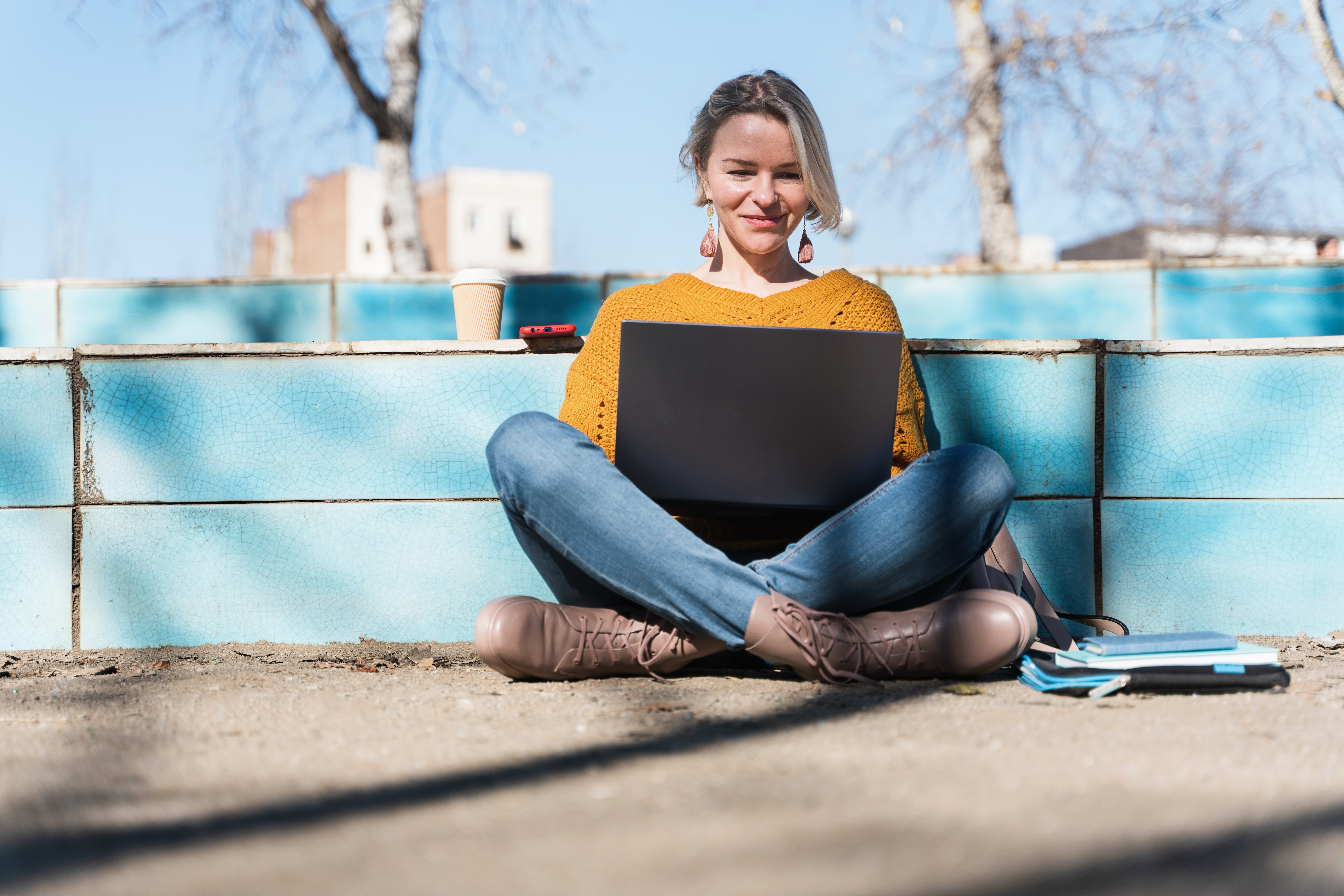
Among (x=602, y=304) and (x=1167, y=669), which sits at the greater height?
(x=602, y=304)

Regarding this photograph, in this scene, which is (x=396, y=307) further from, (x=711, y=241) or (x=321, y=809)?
(x=321, y=809)

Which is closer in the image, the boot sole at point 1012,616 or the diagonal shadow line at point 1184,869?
the diagonal shadow line at point 1184,869

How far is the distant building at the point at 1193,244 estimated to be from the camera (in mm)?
10062

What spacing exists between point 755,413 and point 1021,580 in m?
0.76

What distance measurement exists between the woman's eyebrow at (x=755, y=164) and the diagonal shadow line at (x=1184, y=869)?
161 centimetres

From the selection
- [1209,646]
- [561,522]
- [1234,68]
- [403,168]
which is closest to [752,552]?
[561,522]

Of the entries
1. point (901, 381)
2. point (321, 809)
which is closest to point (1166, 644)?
point (901, 381)

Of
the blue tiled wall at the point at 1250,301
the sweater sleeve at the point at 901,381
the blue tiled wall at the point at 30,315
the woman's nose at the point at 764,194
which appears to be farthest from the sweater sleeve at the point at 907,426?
the blue tiled wall at the point at 30,315

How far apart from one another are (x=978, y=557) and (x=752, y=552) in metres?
0.43

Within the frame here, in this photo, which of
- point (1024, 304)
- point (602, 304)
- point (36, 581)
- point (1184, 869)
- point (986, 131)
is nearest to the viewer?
point (1184, 869)

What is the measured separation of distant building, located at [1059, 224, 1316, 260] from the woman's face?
4383 millimetres

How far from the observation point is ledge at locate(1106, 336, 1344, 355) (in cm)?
236

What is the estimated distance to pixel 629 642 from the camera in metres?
1.85

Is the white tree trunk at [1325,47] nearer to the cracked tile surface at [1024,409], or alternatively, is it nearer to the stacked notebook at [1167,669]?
the cracked tile surface at [1024,409]
